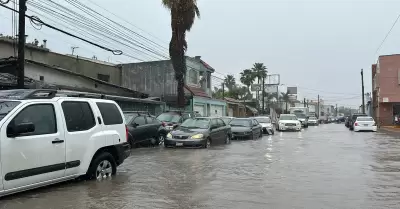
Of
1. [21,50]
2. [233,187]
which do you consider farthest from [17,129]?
[21,50]

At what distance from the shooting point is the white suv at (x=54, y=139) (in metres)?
6.89

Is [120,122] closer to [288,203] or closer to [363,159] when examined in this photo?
[288,203]

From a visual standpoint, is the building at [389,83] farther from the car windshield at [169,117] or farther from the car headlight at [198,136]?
the car headlight at [198,136]

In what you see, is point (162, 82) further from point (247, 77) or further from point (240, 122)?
A: point (247, 77)

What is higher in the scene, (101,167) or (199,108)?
(199,108)

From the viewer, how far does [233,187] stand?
28.3 feet

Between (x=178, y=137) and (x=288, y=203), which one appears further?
(x=178, y=137)

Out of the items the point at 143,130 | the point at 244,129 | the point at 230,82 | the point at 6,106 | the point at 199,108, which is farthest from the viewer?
the point at 230,82

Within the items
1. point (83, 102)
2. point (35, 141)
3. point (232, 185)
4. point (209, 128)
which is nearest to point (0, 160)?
point (35, 141)

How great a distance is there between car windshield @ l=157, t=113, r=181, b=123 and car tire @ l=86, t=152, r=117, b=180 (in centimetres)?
1287

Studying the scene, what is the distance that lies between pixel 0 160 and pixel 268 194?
15.5 feet

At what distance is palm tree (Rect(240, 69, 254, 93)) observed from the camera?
8126cm

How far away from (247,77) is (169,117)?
199ft

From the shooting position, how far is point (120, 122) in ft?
31.9
